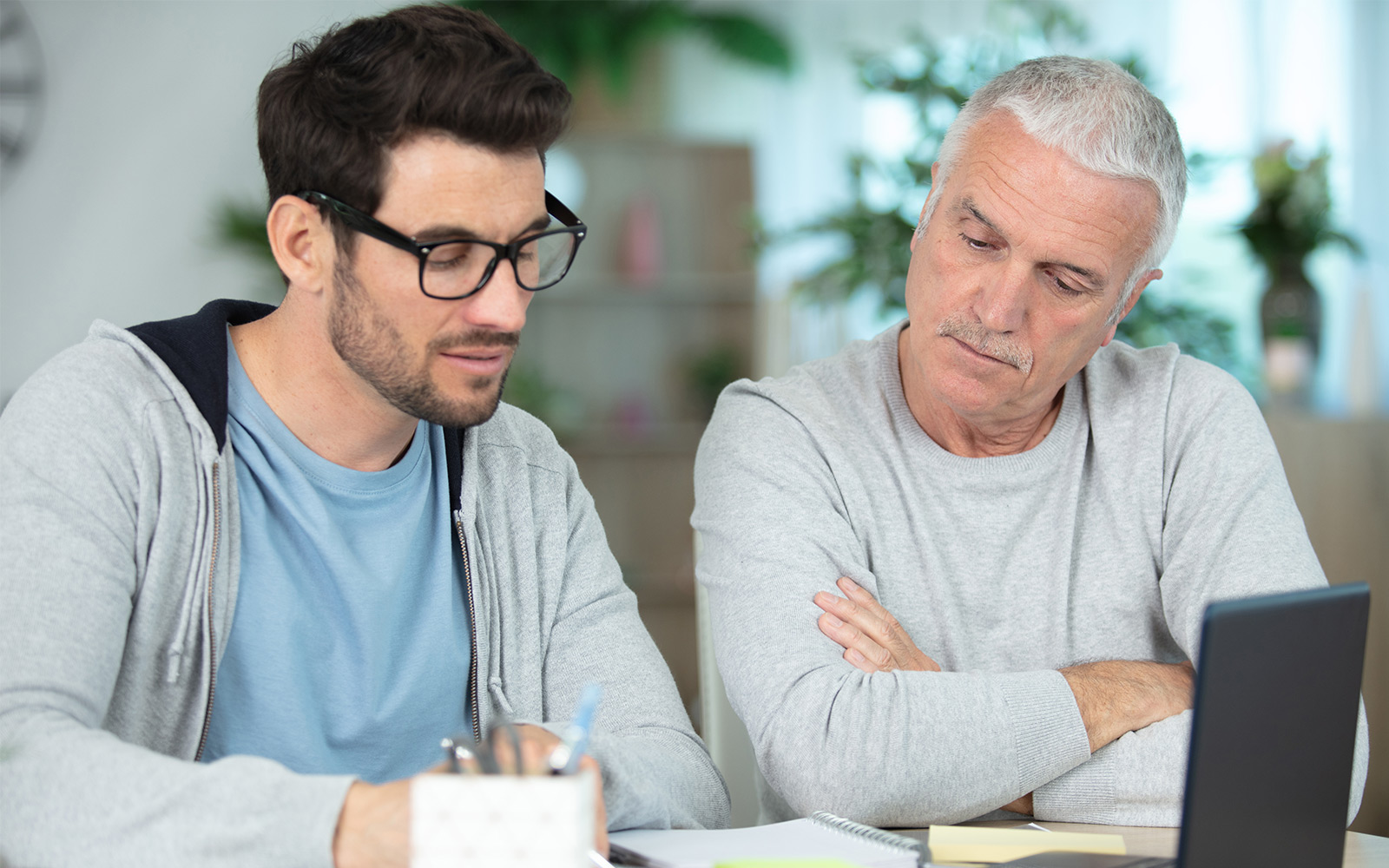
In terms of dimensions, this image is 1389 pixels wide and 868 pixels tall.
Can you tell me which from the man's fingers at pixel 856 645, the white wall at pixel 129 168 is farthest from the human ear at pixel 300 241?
the white wall at pixel 129 168

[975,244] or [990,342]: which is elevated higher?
[975,244]

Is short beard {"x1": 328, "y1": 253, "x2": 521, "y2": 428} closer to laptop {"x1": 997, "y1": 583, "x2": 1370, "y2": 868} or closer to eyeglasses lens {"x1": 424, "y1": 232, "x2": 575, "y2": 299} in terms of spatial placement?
eyeglasses lens {"x1": 424, "y1": 232, "x2": 575, "y2": 299}

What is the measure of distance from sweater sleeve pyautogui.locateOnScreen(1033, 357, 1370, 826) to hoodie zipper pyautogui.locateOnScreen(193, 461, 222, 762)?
2.81 feet

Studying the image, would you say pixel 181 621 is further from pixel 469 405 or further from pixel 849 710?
pixel 849 710

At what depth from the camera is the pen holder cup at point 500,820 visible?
0.63 meters

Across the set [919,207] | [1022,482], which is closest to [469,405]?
[1022,482]

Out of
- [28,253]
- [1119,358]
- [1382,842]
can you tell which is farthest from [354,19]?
[28,253]

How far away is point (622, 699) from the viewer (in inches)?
51.0

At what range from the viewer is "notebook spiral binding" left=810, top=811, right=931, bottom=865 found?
0.98 metres

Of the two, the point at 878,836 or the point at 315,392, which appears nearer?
the point at 878,836

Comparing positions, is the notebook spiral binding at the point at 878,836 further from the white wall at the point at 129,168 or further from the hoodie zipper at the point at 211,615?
the white wall at the point at 129,168

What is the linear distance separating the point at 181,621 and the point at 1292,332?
284 cm

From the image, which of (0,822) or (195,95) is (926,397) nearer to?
(0,822)

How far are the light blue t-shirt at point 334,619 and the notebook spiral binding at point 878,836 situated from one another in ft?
1.51
